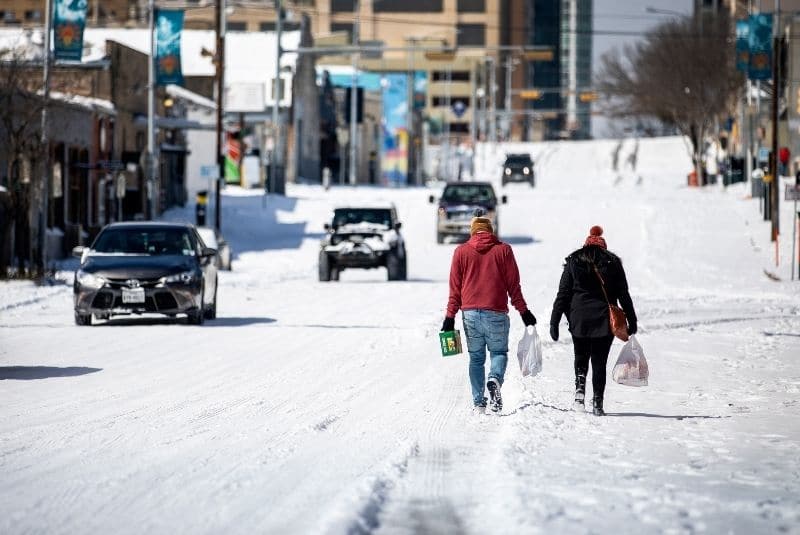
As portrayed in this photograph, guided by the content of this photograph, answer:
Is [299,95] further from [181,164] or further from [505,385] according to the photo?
[505,385]

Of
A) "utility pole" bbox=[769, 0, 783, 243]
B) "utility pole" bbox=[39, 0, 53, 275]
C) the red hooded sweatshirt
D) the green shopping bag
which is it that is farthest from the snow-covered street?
"utility pole" bbox=[769, 0, 783, 243]

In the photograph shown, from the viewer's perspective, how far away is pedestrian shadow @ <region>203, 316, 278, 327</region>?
85.4ft

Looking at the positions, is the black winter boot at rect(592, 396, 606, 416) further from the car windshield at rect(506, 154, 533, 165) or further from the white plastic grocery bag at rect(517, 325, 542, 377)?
the car windshield at rect(506, 154, 533, 165)

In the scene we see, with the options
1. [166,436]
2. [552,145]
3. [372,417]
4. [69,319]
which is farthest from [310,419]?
[552,145]

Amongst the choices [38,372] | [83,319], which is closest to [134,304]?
[83,319]

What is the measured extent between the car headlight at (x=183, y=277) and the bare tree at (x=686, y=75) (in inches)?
2829

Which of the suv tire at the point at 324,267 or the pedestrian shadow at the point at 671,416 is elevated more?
the suv tire at the point at 324,267

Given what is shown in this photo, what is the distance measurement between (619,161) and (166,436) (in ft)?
422

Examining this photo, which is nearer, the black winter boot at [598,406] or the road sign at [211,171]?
the black winter boot at [598,406]

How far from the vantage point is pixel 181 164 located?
7712 cm

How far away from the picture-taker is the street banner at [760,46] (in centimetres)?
5744

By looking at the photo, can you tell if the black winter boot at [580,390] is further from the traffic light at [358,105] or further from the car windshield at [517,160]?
the traffic light at [358,105]

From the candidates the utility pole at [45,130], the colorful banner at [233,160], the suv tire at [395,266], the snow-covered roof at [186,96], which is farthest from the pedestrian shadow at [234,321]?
the colorful banner at [233,160]

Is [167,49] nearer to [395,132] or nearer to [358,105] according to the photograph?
[358,105]
